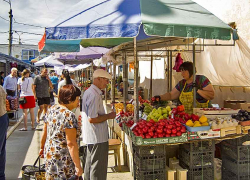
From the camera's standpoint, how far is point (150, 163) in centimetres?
402

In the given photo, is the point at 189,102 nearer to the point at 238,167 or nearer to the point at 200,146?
the point at 200,146

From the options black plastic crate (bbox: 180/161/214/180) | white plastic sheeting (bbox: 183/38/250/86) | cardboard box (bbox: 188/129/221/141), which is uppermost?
white plastic sheeting (bbox: 183/38/250/86)

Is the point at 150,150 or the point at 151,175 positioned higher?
the point at 150,150

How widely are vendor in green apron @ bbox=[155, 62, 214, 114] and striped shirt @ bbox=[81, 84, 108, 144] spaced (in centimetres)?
191

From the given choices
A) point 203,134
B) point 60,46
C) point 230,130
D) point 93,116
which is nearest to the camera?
point 93,116

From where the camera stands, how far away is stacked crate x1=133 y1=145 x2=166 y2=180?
13.1ft

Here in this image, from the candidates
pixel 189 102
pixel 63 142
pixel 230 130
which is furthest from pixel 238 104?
pixel 63 142

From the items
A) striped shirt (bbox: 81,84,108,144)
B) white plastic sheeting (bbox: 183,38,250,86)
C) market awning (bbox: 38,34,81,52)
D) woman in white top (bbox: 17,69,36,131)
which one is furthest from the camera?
woman in white top (bbox: 17,69,36,131)

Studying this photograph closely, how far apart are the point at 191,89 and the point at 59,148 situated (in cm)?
311

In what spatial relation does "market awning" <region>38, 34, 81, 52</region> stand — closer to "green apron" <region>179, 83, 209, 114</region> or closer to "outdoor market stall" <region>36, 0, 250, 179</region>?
"outdoor market stall" <region>36, 0, 250, 179</region>

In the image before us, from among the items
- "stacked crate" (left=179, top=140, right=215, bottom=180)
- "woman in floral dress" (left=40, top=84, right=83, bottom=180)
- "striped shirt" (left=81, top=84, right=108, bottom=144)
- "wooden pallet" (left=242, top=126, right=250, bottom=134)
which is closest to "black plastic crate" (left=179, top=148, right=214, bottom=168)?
"stacked crate" (left=179, top=140, right=215, bottom=180)

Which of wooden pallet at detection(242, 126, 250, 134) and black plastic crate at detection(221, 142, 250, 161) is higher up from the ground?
wooden pallet at detection(242, 126, 250, 134)

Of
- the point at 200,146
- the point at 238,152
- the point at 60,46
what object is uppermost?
the point at 60,46

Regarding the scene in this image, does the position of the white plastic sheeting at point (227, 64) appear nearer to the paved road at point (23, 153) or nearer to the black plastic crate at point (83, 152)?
the paved road at point (23, 153)
